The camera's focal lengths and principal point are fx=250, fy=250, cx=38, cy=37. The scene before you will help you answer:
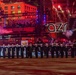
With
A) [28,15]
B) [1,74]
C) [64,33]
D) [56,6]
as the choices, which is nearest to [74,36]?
[64,33]

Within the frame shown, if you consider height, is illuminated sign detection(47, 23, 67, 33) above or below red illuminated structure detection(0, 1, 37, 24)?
below

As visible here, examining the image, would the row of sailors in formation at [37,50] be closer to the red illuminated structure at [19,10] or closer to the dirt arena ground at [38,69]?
the red illuminated structure at [19,10]

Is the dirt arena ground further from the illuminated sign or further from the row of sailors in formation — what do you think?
the illuminated sign

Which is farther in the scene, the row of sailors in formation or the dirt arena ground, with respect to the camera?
the row of sailors in formation

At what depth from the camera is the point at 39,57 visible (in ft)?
29.3

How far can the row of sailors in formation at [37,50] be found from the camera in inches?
343

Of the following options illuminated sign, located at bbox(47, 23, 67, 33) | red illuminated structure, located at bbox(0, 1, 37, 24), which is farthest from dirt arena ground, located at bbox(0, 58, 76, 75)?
red illuminated structure, located at bbox(0, 1, 37, 24)

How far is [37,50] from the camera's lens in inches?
345

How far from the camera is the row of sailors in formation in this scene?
8.70m

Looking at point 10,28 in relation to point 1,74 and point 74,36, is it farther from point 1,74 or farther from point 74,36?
point 1,74

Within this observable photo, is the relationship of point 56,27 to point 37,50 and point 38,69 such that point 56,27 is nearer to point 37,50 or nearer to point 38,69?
point 37,50

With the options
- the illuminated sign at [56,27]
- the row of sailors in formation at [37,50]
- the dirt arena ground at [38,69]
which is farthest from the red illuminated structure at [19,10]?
the dirt arena ground at [38,69]

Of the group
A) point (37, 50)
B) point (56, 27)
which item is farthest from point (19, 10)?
point (37, 50)

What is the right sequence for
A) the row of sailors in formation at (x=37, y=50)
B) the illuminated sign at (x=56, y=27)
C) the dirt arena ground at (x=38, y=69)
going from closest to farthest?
1. the dirt arena ground at (x=38, y=69)
2. the row of sailors in formation at (x=37, y=50)
3. the illuminated sign at (x=56, y=27)
